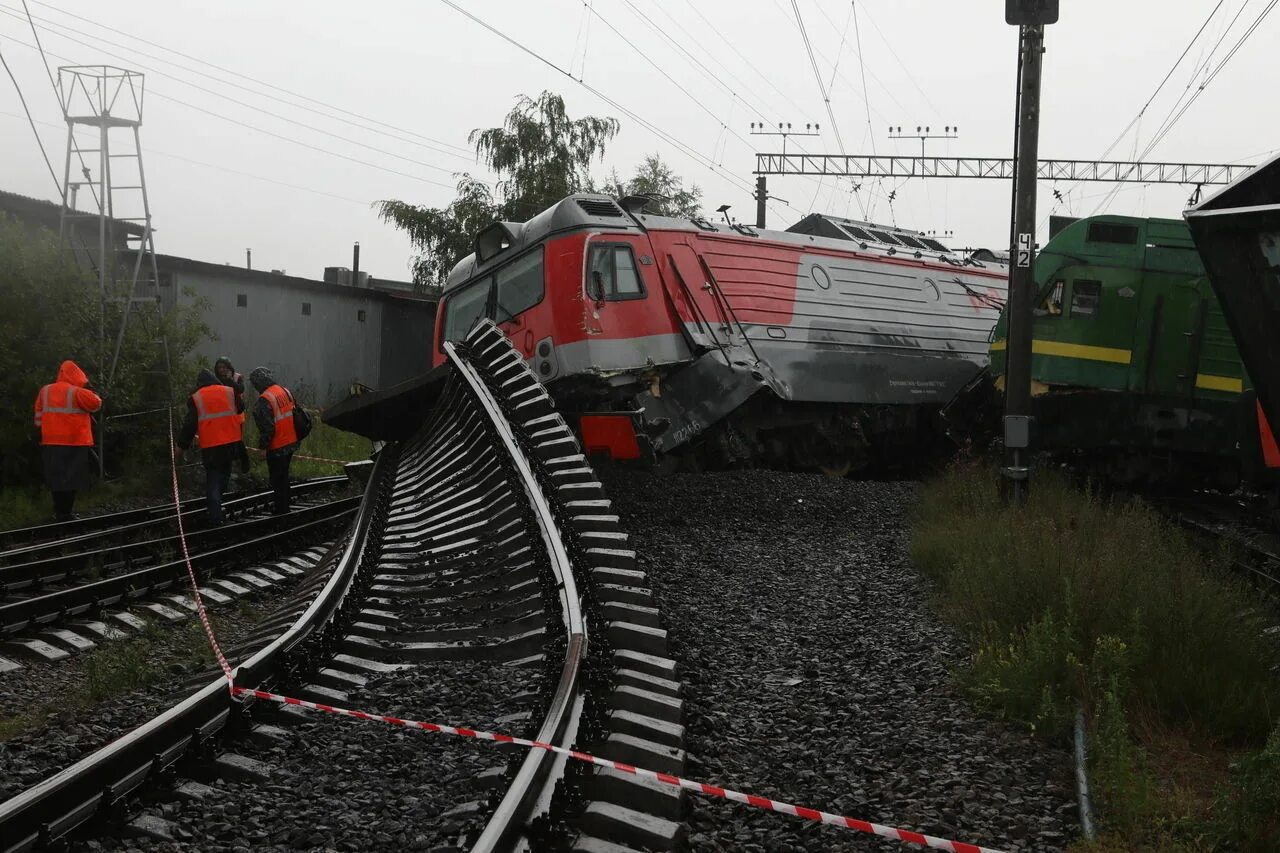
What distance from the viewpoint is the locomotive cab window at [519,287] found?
1181cm

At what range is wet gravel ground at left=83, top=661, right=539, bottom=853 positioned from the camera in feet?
11.4

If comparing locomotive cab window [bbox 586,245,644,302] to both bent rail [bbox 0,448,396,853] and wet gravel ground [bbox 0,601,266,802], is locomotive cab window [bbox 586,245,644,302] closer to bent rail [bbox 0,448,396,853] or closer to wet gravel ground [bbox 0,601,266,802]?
wet gravel ground [bbox 0,601,266,802]

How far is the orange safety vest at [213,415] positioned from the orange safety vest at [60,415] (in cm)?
119

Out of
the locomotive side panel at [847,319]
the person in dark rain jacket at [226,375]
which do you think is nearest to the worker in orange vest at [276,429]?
the person in dark rain jacket at [226,375]

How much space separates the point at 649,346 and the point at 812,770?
7701 millimetres

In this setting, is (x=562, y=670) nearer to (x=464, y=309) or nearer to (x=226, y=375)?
(x=226, y=375)

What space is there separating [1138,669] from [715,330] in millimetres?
7525

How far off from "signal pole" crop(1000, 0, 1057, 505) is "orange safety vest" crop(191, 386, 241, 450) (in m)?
7.35

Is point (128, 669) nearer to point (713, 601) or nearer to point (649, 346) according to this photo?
point (713, 601)

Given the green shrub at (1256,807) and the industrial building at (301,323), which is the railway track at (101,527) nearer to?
the green shrub at (1256,807)

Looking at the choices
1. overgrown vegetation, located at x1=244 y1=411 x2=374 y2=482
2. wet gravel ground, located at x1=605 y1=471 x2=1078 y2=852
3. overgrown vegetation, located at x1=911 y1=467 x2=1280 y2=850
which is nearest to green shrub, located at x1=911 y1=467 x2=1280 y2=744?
overgrown vegetation, located at x1=911 y1=467 x2=1280 y2=850

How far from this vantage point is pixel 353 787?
3.88 m

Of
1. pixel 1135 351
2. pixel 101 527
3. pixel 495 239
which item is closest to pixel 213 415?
pixel 101 527

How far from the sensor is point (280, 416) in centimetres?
1192
